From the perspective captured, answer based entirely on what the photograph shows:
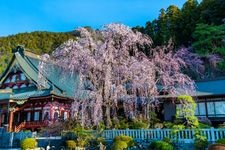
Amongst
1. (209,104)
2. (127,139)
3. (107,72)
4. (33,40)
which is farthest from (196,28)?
(33,40)

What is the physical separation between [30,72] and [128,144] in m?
15.7

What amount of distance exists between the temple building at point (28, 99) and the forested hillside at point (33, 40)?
2986 cm

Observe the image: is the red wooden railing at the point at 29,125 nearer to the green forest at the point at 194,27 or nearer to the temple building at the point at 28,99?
the temple building at the point at 28,99

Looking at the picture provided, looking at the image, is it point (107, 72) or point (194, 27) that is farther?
point (194, 27)

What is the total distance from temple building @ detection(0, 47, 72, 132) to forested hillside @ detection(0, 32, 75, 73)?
2986 centimetres

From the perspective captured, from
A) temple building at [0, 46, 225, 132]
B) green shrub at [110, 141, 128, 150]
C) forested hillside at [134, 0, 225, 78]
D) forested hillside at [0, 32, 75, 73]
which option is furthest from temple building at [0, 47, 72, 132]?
forested hillside at [0, 32, 75, 73]

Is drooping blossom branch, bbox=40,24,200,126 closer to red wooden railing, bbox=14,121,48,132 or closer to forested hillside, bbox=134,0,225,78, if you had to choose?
red wooden railing, bbox=14,121,48,132

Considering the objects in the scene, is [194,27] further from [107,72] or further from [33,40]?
[33,40]

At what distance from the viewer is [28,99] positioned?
961 inches

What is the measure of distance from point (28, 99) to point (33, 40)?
39745 mm

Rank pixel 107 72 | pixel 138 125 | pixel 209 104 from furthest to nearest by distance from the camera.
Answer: pixel 209 104 < pixel 107 72 < pixel 138 125

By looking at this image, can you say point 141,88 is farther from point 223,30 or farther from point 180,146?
point 223,30

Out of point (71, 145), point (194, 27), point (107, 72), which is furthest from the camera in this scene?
point (194, 27)

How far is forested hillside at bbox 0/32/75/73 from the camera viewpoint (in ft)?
191
